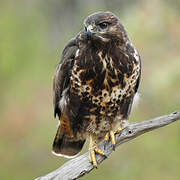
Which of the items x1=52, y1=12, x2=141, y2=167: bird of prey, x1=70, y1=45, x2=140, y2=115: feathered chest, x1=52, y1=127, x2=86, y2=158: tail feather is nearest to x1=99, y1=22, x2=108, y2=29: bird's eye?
x1=52, y1=12, x2=141, y2=167: bird of prey

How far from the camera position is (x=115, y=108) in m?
6.41

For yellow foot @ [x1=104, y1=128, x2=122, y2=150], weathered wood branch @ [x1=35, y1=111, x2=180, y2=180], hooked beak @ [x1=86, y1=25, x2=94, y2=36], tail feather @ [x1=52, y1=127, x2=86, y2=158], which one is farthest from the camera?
tail feather @ [x1=52, y1=127, x2=86, y2=158]

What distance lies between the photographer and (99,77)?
20.5ft

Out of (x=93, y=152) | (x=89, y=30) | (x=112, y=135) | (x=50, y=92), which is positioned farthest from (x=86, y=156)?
(x=50, y=92)

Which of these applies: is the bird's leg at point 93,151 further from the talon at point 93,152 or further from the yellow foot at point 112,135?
the yellow foot at point 112,135

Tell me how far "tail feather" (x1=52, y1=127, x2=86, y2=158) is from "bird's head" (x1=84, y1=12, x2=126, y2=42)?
1.16m

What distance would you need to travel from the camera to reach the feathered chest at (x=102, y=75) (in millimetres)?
6238

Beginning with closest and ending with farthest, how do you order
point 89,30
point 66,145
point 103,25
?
point 89,30 → point 103,25 → point 66,145

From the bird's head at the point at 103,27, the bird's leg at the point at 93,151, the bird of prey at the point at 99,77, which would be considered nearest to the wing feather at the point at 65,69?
the bird of prey at the point at 99,77

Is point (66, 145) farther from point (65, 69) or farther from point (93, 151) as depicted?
point (65, 69)

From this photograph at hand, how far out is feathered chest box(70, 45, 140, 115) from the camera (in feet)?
20.5

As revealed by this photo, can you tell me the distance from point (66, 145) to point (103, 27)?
141 centimetres

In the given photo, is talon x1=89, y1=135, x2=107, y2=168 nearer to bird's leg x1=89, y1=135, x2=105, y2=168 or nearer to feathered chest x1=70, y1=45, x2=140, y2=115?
bird's leg x1=89, y1=135, x2=105, y2=168

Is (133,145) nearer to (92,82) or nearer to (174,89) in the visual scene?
(174,89)
